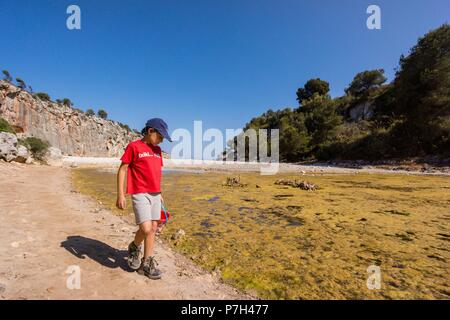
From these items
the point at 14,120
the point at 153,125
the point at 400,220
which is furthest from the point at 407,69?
the point at 14,120

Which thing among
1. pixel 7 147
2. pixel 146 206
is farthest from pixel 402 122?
pixel 7 147

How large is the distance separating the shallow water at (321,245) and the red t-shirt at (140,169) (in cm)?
126

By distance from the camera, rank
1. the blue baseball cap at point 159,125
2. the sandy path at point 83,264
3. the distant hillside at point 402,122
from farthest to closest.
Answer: the distant hillside at point 402,122
the blue baseball cap at point 159,125
the sandy path at point 83,264

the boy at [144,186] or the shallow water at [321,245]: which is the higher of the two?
the boy at [144,186]

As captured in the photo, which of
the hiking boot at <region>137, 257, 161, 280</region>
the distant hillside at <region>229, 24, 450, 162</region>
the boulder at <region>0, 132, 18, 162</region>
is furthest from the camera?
the distant hillside at <region>229, 24, 450, 162</region>

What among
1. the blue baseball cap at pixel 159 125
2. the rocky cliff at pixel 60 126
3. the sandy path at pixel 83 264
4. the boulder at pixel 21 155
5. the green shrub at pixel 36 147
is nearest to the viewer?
the sandy path at pixel 83 264

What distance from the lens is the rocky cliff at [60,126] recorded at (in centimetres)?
4781

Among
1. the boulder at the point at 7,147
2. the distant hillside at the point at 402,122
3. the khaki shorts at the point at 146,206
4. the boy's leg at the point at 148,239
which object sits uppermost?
the distant hillside at the point at 402,122

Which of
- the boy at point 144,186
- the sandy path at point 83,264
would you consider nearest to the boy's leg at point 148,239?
the boy at point 144,186

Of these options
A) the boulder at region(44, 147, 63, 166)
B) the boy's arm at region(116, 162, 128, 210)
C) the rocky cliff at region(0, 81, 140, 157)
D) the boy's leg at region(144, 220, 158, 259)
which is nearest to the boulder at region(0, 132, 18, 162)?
the boulder at region(44, 147, 63, 166)

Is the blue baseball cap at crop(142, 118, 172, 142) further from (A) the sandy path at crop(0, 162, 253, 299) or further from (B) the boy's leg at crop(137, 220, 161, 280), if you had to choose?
(A) the sandy path at crop(0, 162, 253, 299)

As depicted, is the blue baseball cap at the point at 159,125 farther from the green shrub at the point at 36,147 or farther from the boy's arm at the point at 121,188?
the green shrub at the point at 36,147

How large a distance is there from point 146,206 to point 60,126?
6902 cm

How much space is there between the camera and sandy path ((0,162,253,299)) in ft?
7.56
